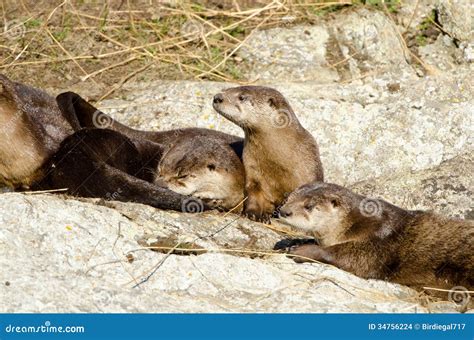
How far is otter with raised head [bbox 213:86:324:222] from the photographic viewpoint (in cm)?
626

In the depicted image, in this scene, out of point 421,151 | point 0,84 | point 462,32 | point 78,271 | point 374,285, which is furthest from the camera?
point 462,32

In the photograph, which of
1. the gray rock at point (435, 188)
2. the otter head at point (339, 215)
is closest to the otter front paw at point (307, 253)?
the otter head at point (339, 215)

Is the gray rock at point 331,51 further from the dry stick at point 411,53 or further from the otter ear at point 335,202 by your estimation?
the otter ear at point 335,202

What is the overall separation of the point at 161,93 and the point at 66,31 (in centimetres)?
118

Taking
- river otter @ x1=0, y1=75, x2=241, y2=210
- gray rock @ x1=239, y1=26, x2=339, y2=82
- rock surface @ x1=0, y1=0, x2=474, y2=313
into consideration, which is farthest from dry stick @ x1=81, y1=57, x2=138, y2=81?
river otter @ x1=0, y1=75, x2=241, y2=210

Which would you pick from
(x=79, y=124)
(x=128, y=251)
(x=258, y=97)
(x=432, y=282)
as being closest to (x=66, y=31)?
(x=79, y=124)

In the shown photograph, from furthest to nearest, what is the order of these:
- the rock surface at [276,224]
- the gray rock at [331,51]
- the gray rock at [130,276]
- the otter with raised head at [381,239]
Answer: the gray rock at [331,51] < the otter with raised head at [381,239] < the rock surface at [276,224] < the gray rock at [130,276]

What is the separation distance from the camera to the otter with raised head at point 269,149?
6262 mm

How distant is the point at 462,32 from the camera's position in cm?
795

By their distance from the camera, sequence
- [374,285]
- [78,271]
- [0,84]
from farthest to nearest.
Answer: [0,84], [374,285], [78,271]

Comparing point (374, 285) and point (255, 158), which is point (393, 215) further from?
point (255, 158)
